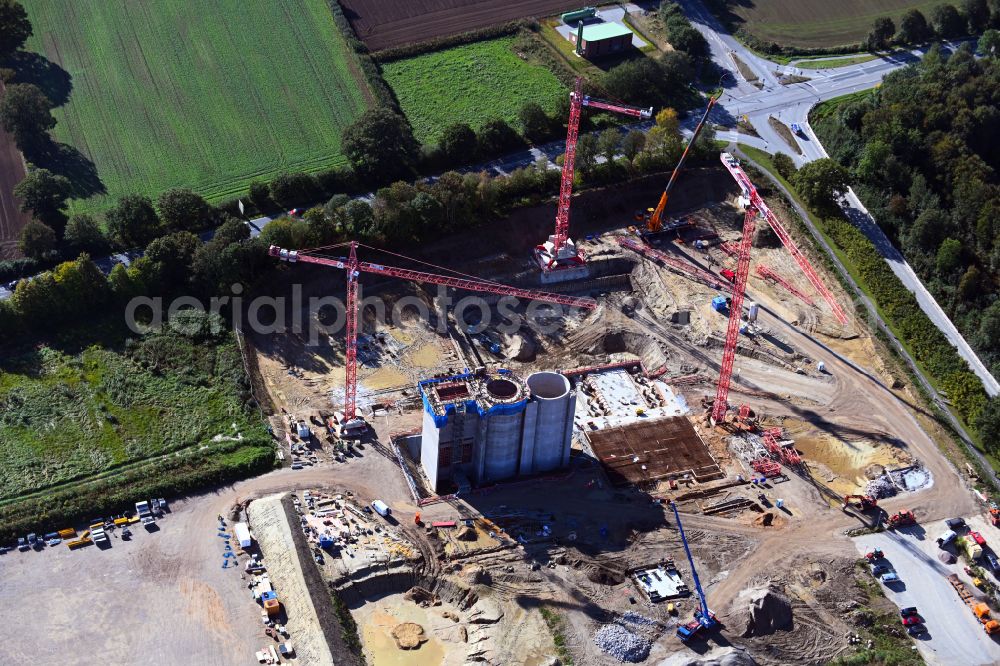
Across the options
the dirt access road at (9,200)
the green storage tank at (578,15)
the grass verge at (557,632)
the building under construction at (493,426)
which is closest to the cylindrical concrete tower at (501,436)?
the building under construction at (493,426)

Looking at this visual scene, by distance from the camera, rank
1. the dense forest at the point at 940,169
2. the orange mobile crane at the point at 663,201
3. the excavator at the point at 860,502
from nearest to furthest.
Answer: the excavator at the point at 860,502 < the dense forest at the point at 940,169 < the orange mobile crane at the point at 663,201

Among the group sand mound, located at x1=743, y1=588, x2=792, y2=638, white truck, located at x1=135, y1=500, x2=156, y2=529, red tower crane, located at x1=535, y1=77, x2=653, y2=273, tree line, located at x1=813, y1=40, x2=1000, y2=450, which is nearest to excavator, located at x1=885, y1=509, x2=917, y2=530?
tree line, located at x1=813, y1=40, x2=1000, y2=450

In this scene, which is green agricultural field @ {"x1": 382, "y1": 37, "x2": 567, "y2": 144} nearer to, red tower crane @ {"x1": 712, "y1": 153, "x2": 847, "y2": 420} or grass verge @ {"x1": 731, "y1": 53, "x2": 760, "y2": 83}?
grass verge @ {"x1": 731, "y1": 53, "x2": 760, "y2": 83}

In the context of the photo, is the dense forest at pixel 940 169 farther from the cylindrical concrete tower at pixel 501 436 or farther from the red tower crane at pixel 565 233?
the cylindrical concrete tower at pixel 501 436

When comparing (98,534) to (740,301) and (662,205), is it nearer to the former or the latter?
(740,301)

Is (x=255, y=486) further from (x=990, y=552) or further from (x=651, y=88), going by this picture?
(x=651, y=88)

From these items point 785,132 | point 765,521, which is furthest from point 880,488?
point 785,132
